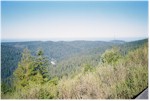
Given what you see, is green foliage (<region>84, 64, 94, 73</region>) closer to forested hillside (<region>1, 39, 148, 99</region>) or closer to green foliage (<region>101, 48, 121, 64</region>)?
forested hillside (<region>1, 39, 148, 99</region>)

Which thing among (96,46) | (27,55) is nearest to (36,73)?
(27,55)

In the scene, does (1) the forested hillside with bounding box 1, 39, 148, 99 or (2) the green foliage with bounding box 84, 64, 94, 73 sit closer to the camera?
(1) the forested hillside with bounding box 1, 39, 148, 99

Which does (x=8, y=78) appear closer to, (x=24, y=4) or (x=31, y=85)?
(x=31, y=85)

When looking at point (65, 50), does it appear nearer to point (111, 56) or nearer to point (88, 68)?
point (88, 68)

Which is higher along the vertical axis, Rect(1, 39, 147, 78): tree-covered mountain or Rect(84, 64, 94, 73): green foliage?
Rect(1, 39, 147, 78): tree-covered mountain

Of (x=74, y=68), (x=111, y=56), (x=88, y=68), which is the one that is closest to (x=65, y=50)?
(x=74, y=68)

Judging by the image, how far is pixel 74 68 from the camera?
18.2 ft

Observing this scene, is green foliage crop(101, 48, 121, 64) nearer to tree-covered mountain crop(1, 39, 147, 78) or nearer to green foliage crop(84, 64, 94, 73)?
tree-covered mountain crop(1, 39, 147, 78)

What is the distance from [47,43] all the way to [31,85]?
1.00 meters

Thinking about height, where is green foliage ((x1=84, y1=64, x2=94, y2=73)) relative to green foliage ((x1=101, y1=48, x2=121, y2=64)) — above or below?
below

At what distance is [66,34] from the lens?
5633 millimetres

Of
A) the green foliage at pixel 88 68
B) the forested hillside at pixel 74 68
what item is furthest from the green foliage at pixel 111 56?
the green foliage at pixel 88 68

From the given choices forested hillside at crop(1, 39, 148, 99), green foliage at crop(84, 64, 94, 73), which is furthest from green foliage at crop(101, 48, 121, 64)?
green foliage at crop(84, 64, 94, 73)

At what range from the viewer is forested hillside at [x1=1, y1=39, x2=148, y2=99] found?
4.90 metres
